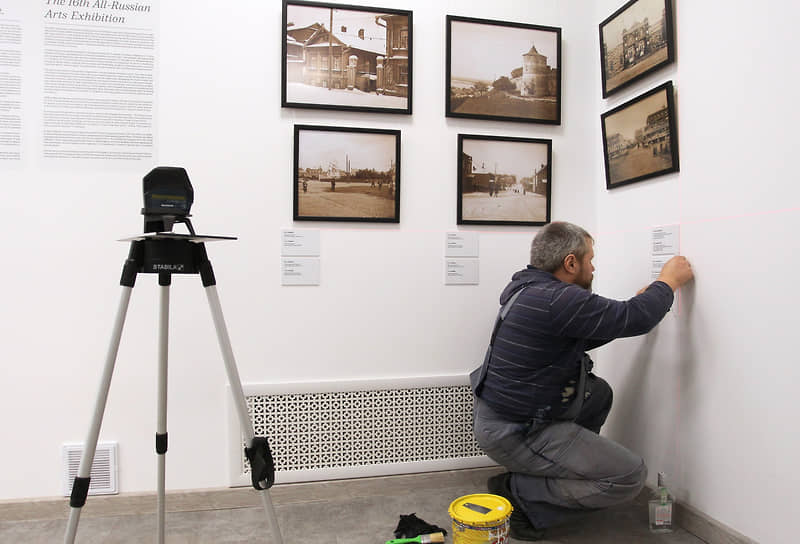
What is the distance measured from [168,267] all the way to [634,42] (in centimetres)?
196

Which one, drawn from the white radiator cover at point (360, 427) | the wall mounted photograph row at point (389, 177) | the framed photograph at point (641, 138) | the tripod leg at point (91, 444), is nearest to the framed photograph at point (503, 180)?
the wall mounted photograph row at point (389, 177)

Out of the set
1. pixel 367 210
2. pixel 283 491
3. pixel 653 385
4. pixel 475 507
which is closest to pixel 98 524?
pixel 283 491

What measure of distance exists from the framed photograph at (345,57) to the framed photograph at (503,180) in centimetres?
37

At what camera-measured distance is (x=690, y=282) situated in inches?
69.0

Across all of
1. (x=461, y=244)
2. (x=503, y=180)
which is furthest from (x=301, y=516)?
(x=503, y=180)

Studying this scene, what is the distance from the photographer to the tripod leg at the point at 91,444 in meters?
1.25

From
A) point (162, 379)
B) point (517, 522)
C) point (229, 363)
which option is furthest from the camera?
point (517, 522)

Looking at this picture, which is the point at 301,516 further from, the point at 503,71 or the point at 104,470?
the point at 503,71

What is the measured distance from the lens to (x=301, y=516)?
1.92 m

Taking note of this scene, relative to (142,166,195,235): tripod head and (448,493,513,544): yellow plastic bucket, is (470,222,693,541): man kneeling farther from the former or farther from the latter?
(142,166,195,235): tripod head

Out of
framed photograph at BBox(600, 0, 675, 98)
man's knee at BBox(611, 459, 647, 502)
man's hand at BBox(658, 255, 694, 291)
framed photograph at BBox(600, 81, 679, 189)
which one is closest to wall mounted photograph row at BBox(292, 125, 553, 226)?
framed photograph at BBox(600, 81, 679, 189)

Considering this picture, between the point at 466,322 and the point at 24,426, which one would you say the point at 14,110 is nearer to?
the point at 24,426

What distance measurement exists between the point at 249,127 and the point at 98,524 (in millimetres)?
1663

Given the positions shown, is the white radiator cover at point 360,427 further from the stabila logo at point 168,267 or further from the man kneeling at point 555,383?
the stabila logo at point 168,267
